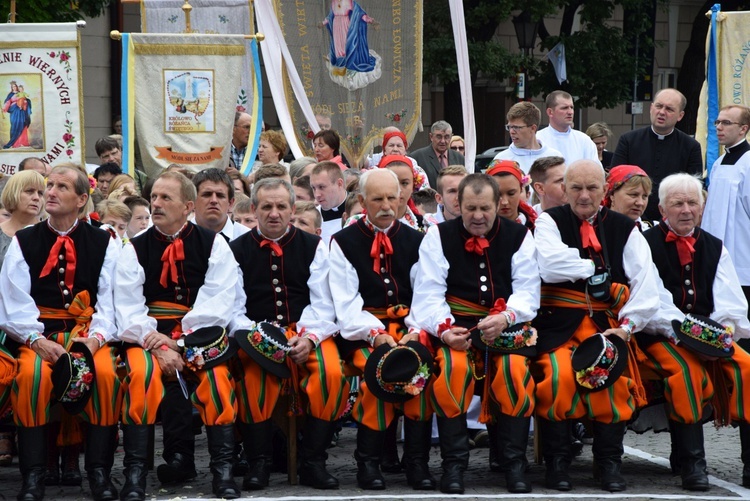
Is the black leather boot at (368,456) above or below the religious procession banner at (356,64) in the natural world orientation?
below

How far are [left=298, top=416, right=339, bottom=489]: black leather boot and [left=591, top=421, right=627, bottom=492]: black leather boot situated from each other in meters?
Result: 1.41

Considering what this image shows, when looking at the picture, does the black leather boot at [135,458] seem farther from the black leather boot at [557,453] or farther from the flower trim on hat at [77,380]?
the black leather boot at [557,453]

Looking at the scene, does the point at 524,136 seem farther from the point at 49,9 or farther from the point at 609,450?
the point at 49,9

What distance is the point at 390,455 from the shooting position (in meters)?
7.00

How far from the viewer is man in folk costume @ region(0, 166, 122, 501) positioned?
618 centimetres

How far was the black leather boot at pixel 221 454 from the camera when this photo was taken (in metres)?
6.24

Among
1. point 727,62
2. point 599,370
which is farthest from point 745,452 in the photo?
point 727,62

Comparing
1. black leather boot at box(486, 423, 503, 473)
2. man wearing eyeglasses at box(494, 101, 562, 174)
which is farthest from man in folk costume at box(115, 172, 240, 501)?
man wearing eyeglasses at box(494, 101, 562, 174)

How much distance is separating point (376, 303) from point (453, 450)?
0.96 metres

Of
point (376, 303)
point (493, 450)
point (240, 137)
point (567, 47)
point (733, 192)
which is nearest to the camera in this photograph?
point (376, 303)

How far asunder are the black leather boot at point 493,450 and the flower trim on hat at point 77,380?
2.25 meters

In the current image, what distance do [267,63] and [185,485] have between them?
6211 millimetres

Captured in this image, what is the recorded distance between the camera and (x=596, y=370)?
6.31 metres

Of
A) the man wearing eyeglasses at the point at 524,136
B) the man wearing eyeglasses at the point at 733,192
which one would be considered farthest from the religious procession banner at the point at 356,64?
the man wearing eyeglasses at the point at 733,192
